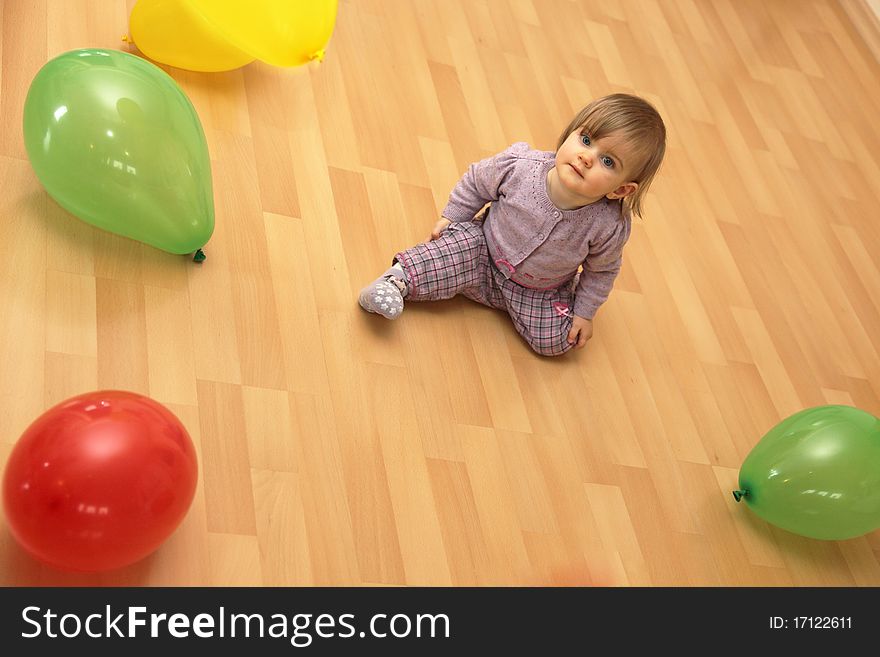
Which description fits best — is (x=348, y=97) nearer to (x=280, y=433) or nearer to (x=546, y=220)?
(x=546, y=220)

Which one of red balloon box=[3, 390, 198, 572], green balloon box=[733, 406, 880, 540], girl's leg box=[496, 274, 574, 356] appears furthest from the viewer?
girl's leg box=[496, 274, 574, 356]

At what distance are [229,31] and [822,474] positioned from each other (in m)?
1.21

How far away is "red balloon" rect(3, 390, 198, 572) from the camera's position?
1122 millimetres

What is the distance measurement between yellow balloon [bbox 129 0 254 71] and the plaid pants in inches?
20.5

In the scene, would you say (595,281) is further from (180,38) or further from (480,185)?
(180,38)

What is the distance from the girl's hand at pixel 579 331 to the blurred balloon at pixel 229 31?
66 centimetres

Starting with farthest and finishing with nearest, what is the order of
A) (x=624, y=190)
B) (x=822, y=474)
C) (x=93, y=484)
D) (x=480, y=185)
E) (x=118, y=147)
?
1. (x=480, y=185)
2. (x=624, y=190)
3. (x=822, y=474)
4. (x=118, y=147)
5. (x=93, y=484)

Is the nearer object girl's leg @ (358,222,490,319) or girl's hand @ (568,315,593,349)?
girl's leg @ (358,222,490,319)

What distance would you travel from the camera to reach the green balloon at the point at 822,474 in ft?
5.05

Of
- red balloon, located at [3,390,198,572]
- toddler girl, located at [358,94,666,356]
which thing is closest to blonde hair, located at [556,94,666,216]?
toddler girl, located at [358,94,666,356]

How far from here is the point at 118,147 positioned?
1439 millimetres

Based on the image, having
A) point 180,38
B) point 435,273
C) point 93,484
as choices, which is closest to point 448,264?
point 435,273

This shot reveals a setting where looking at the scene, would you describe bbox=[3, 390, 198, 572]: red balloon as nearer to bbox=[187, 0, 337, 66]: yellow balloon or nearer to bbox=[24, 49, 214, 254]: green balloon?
bbox=[24, 49, 214, 254]: green balloon

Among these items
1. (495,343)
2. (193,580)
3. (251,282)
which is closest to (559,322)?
(495,343)
